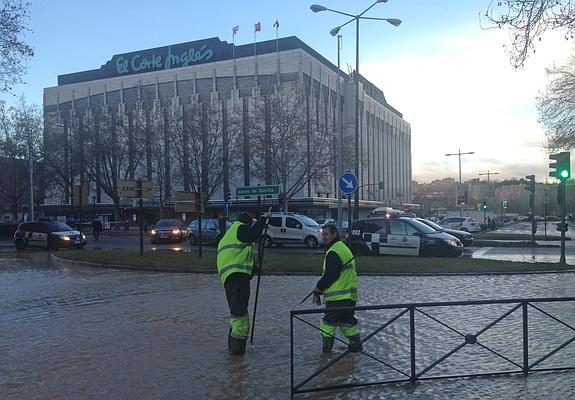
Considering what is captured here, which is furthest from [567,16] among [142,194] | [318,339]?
[142,194]

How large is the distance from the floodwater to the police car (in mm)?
6585

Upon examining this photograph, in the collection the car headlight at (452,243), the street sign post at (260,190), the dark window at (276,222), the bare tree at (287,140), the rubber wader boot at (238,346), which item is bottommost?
the rubber wader boot at (238,346)

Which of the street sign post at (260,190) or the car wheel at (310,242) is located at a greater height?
the street sign post at (260,190)

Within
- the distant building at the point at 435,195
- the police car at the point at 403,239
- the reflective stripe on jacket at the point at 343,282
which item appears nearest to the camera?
the reflective stripe on jacket at the point at 343,282

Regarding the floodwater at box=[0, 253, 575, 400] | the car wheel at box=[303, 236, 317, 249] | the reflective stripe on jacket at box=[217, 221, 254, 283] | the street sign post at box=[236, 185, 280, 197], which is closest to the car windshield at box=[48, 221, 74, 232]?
the car wheel at box=[303, 236, 317, 249]

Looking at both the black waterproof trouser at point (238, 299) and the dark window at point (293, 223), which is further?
the dark window at point (293, 223)

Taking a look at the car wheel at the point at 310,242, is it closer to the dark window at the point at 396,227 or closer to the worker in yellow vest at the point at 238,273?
the dark window at the point at 396,227

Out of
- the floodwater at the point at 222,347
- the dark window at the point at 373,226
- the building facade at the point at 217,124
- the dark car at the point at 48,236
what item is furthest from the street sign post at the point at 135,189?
the dark car at the point at 48,236

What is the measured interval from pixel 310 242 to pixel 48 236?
1348 centimetres

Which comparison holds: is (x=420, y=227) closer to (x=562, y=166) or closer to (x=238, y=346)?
(x=562, y=166)

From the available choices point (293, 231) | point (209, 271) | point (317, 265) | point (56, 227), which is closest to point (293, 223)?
point (293, 231)

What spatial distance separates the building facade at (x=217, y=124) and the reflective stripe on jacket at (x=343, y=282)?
1660cm

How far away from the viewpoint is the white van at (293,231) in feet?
92.7

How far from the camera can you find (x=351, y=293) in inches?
270
